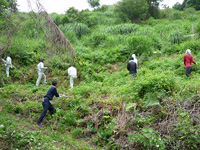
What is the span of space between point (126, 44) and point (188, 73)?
6.39m

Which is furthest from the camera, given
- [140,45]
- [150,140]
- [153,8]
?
[153,8]

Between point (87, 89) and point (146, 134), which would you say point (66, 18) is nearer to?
point (87, 89)

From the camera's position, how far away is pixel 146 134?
4.64 metres

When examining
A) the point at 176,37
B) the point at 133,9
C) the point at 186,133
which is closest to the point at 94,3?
the point at 133,9

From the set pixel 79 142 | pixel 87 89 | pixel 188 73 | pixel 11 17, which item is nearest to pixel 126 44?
pixel 188 73

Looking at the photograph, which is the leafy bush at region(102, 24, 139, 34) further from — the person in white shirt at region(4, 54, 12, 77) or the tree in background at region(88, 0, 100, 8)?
the tree in background at region(88, 0, 100, 8)

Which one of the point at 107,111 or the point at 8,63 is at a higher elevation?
the point at 8,63

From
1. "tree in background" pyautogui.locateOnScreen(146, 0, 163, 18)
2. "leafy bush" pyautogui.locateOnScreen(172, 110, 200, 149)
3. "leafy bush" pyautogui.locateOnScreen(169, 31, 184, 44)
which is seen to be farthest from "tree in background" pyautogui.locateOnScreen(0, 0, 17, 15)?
"tree in background" pyautogui.locateOnScreen(146, 0, 163, 18)

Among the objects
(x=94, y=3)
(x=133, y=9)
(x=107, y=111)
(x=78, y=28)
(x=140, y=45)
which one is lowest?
(x=107, y=111)

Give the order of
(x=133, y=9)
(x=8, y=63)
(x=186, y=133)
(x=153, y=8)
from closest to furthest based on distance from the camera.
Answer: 1. (x=186, y=133)
2. (x=8, y=63)
3. (x=133, y=9)
4. (x=153, y=8)

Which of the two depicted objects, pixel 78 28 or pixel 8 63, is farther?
pixel 78 28

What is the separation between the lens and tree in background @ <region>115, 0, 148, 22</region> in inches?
850

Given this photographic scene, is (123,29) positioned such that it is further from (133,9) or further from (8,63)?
(8,63)

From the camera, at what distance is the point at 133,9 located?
21.7m
